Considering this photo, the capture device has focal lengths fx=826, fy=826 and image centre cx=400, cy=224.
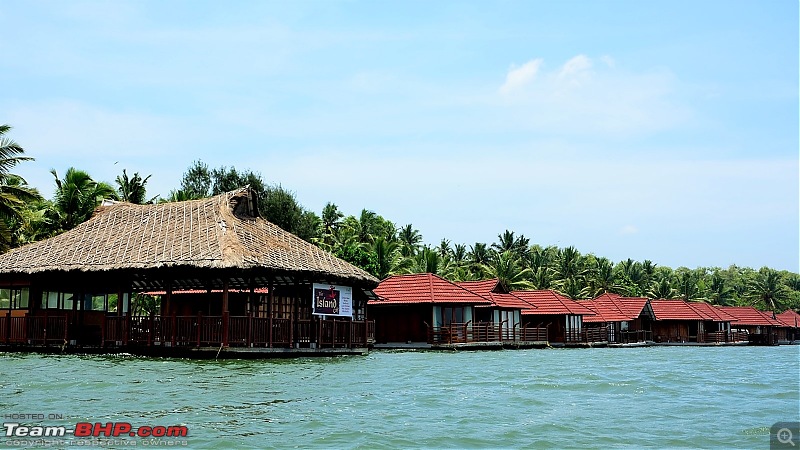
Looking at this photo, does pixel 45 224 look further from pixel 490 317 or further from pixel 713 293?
pixel 713 293

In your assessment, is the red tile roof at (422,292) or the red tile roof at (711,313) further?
the red tile roof at (711,313)

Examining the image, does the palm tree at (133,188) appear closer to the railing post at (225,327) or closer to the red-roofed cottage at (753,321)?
the railing post at (225,327)

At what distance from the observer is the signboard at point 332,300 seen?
23.0 meters

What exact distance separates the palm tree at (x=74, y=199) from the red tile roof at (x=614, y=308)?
32.7m

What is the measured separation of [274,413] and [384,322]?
91.3ft

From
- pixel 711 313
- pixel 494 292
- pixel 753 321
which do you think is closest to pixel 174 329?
pixel 494 292

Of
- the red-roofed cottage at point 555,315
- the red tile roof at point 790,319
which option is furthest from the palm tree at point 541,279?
the red tile roof at point 790,319

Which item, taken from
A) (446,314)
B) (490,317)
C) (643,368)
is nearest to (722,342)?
(490,317)

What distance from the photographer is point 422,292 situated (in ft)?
Answer: 123

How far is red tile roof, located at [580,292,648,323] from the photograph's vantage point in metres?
54.4

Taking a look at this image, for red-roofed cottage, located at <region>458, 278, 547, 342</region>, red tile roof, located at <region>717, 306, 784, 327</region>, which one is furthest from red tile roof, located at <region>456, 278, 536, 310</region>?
red tile roof, located at <region>717, 306, 784, 327</region>

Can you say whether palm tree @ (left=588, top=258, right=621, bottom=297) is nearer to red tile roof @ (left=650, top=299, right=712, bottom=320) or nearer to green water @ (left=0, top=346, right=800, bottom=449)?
red tile roof @ (left=650, top=299, right=712, bottom=320)

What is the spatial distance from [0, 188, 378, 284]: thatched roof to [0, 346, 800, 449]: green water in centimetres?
300

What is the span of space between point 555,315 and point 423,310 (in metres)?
13.0
